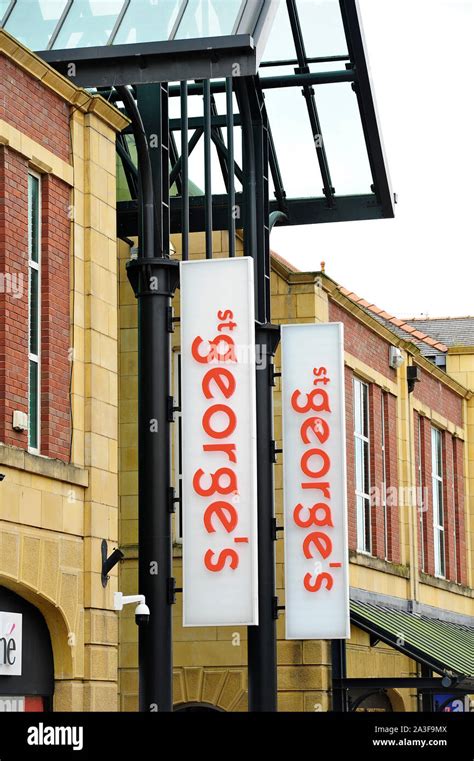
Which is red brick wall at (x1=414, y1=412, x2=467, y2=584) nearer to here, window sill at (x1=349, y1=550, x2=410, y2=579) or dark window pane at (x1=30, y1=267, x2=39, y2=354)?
window sill at (x1=349, y1=550, x2=410, y2=579)

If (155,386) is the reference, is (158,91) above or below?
above

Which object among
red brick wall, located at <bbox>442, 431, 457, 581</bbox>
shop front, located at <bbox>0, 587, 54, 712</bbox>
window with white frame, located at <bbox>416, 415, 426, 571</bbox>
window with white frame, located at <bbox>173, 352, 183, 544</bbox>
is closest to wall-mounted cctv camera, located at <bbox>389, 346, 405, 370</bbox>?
window with white frame, located at <bbox>416, 415, 426, 571</bbox>

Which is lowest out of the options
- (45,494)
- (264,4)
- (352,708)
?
(352,708)

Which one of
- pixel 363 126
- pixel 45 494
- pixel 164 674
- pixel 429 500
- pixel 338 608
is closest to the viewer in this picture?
pixel 45 494

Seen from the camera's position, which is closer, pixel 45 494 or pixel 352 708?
pixel 45 494

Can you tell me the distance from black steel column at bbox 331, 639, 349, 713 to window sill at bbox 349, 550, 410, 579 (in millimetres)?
2114

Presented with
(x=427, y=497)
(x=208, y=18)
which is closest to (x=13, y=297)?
(x=208, y=18)

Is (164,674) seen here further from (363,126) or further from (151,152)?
(363,126)

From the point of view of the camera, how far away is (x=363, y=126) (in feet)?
76.0

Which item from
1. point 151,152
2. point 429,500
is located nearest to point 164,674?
point 151,152

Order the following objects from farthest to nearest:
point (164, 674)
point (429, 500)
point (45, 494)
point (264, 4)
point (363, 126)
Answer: point (429, 500) < point (363, 126) < point (264, 4) < point (164, 674) < point (45, 494)

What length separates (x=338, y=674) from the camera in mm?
23750

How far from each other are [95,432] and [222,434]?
1.67 m

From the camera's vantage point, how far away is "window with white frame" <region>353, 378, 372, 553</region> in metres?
26.9
